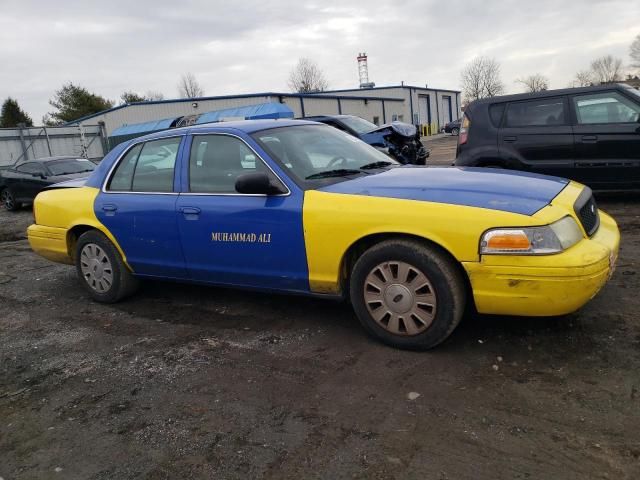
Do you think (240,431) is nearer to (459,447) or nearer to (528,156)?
(459,447)

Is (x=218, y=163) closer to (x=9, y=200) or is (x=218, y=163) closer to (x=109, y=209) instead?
(x=109, y=209)

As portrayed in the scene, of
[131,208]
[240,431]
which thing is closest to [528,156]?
[131,208]

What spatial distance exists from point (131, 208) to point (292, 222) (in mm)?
1671

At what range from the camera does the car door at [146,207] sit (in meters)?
4.33

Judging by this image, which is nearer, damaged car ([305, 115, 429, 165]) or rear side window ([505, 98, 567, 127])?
rear side window ([505, 98, 567, 127])

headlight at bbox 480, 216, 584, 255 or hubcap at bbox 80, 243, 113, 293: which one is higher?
headlight at bbox 480, 216, 584, 255

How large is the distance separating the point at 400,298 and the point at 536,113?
4960mm

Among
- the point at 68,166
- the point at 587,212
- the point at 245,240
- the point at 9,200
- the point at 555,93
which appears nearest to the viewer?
the point at 587,212

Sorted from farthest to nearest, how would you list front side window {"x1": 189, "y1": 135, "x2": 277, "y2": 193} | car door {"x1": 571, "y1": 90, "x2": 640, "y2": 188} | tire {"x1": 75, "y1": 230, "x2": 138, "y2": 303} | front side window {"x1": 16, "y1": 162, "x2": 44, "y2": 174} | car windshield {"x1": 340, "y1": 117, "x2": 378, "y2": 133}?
front side window {"x1": 16, "y1": 162, "x2": 44, "y2": 174}
car windshield {"x1": 340, "y1": 117, "x2": 378, "y2": 133}
car door {"x1": 571, "y1": 90, "x2": 640, "y2": 188}
tire {"x1": 75, "y1": 230, "x2": 138, "y2": 303}
front side window {"x1": 189, "y1": 135, "x2": 277, "y2": 193}

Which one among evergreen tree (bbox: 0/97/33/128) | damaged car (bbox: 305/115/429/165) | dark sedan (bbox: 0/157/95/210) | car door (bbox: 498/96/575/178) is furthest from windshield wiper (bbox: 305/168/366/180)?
evergreen tree (bbox: 0/97/33/128)

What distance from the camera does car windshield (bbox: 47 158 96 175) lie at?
13.0 m

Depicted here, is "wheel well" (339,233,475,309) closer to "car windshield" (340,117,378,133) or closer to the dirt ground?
the dirt ground

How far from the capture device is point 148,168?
181 inches

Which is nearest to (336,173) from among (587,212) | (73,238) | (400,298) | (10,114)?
(400,298)
